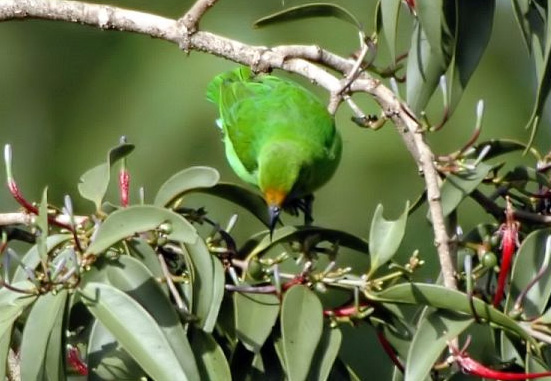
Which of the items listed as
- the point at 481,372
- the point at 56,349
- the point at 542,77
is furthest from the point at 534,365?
the point at 56,349

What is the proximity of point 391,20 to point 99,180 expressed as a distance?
0.61 meters

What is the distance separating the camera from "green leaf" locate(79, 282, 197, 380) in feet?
6.39

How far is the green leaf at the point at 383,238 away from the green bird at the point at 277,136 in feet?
4.53

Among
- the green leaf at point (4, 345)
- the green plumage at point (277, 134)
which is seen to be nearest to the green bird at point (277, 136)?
the green plumage at point (277, 134)

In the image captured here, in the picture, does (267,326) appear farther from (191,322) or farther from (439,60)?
(439,60)

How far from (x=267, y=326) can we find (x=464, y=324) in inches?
12.7

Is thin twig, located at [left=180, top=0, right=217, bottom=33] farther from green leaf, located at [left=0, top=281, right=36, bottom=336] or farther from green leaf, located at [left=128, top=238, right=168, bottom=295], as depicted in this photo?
green leaf, located at [left=0, top=281, right=36, bottom=336]

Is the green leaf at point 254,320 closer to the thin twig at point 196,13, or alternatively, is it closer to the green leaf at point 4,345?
the green leaf at point 4,345

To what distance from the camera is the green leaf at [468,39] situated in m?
2.36

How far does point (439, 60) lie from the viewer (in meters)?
2.41

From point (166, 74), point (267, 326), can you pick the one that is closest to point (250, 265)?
point (267, 326)

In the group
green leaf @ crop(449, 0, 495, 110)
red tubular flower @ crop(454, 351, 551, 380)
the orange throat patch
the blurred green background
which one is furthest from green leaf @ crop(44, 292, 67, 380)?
the blurred green background

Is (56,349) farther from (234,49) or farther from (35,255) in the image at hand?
(234,49)

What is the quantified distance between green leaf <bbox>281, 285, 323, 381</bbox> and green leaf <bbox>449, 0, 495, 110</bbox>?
0.54m
